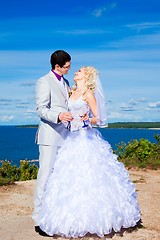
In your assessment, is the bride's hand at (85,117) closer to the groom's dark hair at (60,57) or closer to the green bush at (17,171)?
the groom's dark hair at (60,57)

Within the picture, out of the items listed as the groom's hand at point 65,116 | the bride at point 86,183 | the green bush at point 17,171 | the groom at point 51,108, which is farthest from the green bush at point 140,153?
the groom's hand at point 65,116

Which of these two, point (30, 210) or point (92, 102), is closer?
point (92, 102)

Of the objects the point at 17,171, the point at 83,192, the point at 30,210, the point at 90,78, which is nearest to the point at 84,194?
the point at 83,192

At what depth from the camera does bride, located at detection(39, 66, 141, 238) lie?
22.4 feet

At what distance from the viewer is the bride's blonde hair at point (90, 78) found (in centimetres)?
716

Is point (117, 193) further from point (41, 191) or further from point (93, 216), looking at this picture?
point (41, 191)

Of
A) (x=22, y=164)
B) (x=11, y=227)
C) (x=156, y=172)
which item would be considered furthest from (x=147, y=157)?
(x=11, y=227)

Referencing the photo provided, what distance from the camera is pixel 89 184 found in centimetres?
689

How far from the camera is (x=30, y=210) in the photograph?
9.63 m

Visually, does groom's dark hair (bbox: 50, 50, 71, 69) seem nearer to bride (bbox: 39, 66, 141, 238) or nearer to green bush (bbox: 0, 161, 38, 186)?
bride (bbox: 39, 66, 141, 238)

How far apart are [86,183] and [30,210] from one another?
307 centimetres

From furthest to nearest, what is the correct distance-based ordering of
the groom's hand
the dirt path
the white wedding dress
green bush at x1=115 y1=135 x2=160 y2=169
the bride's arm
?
green bush at x1=115 y1=135 x2=160 y2=169
the dirt path
the bride's arm
the white wedding dress
the groom's hand

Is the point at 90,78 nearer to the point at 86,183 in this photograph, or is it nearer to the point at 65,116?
the point at 65,116

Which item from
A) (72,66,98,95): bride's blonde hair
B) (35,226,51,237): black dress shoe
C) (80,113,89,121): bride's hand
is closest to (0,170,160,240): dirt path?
(35,226,51,237): black dress shoe
